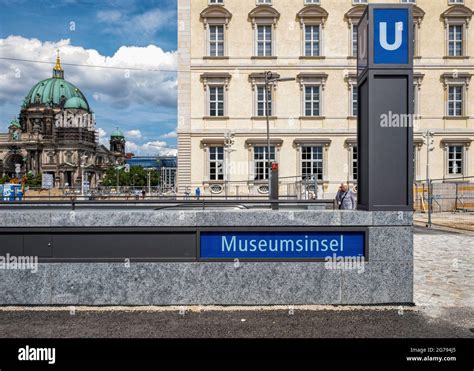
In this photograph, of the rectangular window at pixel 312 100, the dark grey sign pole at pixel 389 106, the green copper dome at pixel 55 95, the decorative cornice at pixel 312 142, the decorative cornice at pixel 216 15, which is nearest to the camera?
the dark grey sign pole at pixel 389 106

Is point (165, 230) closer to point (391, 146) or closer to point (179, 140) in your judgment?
point (391, 146)

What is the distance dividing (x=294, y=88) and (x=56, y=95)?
491ft

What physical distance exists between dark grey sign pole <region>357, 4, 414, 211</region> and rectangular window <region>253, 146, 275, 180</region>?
86.8 feet

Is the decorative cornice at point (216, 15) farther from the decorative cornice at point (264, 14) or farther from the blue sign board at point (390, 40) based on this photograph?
the blue sign board at point (390, 40)

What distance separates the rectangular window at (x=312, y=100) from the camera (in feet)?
107

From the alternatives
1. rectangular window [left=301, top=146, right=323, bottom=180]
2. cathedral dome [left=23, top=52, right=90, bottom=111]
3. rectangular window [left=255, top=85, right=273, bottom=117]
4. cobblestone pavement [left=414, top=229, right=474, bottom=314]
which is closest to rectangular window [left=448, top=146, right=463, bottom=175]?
rectangular window [left=301, top=146, right=323, bottom=180]

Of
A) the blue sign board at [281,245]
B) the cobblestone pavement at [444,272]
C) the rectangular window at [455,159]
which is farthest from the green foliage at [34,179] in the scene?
the blue sign board at [281,245]

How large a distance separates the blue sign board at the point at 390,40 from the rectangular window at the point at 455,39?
32.7m

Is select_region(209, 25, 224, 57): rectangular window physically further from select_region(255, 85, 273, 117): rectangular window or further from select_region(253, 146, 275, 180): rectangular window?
select_region(253, 146, 275, 180): rectangular window

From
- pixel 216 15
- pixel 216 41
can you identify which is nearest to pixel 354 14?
pixel 216 15

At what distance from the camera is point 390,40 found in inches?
214

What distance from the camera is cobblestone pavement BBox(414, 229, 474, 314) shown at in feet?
19.5

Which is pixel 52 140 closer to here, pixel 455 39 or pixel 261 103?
pixel 261 103

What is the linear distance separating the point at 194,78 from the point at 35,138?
136m
